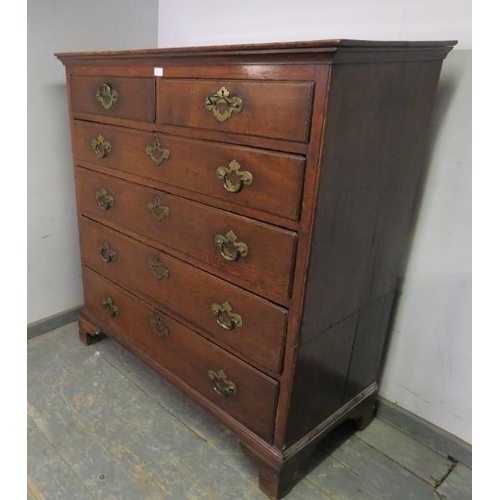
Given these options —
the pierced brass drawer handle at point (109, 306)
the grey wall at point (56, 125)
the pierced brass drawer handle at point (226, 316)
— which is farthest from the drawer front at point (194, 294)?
the grey wall at point (56, 125)

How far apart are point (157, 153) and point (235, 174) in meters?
0.32

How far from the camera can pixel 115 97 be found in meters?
1.33

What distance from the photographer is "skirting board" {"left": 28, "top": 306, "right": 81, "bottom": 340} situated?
1.89 m

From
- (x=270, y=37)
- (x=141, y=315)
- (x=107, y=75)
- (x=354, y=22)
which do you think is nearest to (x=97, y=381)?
(x=141, y=315)

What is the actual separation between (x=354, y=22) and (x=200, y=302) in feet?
3.16

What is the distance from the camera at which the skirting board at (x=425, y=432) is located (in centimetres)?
139

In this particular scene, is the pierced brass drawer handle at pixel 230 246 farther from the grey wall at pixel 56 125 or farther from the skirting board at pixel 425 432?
the grey wall at pixel 56 125

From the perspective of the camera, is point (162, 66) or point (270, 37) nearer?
point (162, 66)

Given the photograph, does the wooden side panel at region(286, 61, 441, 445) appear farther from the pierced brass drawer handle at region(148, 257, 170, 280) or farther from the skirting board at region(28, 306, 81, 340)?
the skirting board at region(28, 306, 81, 340)

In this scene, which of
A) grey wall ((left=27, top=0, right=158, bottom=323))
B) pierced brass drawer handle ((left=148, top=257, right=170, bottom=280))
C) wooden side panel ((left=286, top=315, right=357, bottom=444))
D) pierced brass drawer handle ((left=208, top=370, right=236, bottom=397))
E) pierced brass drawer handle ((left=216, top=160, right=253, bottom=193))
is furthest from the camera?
grey wall ((left=27, top=0, right=158, bottom=323))

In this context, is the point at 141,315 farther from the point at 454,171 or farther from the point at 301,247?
the point at 454,171

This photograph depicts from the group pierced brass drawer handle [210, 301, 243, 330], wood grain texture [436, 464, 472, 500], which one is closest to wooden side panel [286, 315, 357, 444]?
pierced brass drawer handle [210, 301, 243, 330]

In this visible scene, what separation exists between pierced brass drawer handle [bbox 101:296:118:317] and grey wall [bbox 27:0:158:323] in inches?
14.6

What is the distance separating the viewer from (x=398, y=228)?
1.25 m
